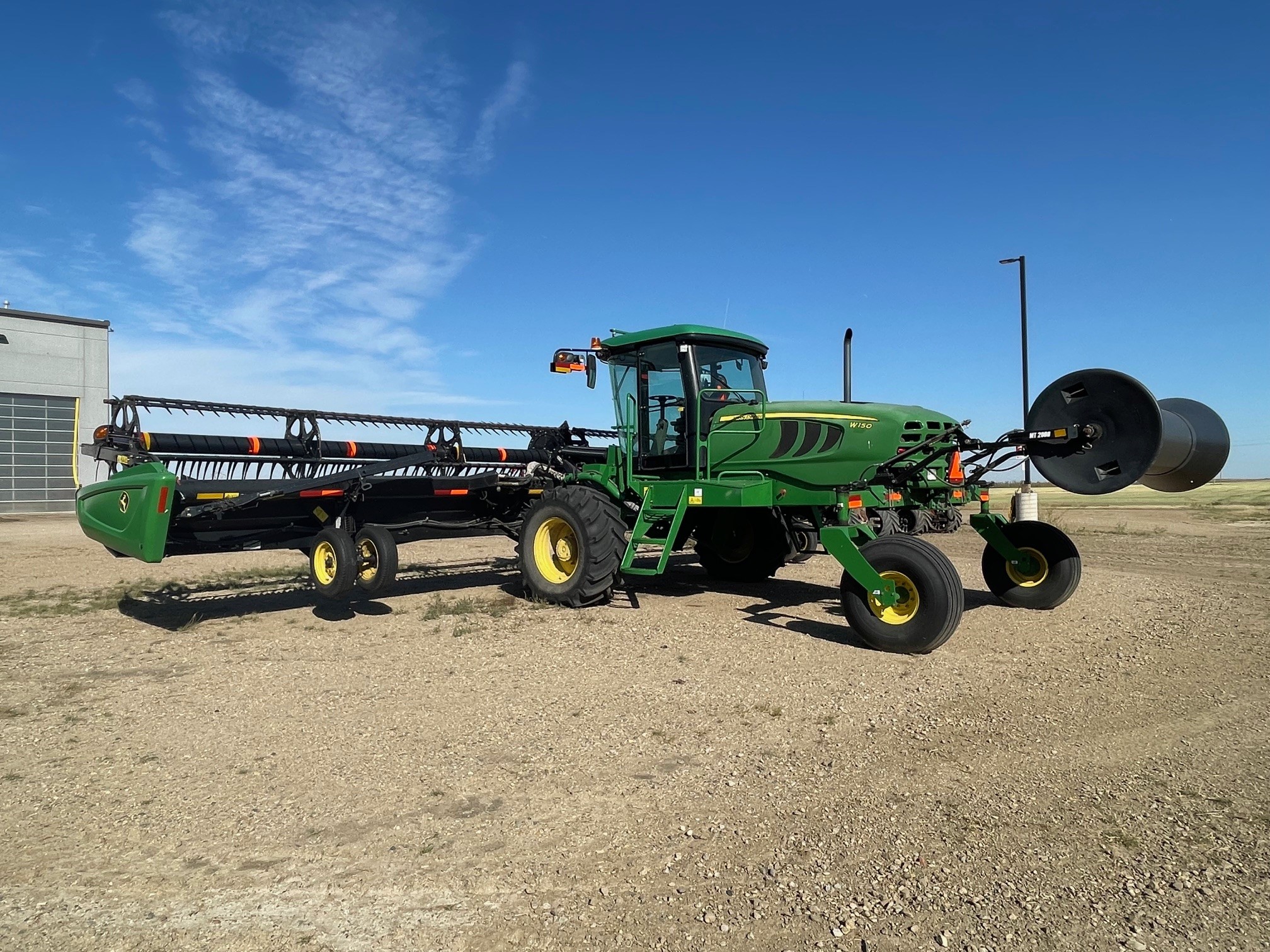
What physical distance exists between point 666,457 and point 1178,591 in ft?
19.3

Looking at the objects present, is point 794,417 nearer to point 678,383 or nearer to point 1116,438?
point 678,383

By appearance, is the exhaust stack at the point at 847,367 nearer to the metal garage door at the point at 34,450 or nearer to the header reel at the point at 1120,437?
the header reel at the point at 1120,437

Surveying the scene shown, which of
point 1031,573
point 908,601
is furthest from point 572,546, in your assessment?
point 1031,573

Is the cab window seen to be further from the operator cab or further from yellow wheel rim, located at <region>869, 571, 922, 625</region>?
yellow wheel rim, located at <region>869, 571, 922, 625</region>

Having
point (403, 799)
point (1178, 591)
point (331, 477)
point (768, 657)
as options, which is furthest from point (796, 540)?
point (403, 799)

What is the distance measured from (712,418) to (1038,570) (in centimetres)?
338

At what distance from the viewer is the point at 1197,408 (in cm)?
697

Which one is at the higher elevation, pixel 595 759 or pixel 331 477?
pixel 331 477

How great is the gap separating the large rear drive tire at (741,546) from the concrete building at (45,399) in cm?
2170

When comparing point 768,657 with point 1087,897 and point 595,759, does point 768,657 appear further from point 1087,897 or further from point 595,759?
point 1087,897

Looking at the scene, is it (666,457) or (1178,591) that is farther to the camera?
(1178,591)

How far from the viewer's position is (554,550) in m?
8.86

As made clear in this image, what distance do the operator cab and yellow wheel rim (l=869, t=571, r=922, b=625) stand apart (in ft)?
7.62

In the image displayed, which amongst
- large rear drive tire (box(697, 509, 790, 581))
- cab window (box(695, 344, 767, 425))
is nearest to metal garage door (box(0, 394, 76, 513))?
large rear drive tire (box(697, 509, 790, 581))
